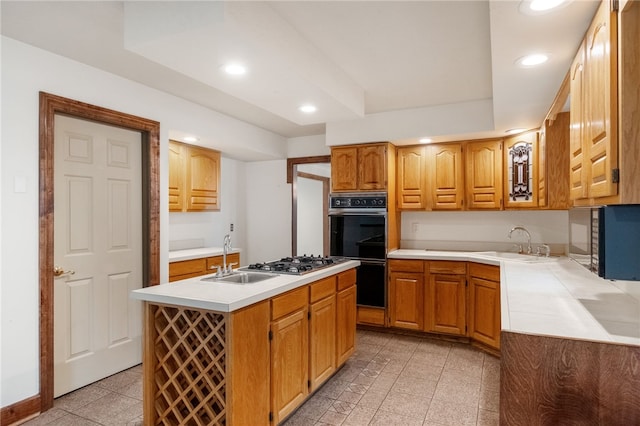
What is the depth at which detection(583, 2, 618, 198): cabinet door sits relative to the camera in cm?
126

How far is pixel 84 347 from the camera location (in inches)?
111

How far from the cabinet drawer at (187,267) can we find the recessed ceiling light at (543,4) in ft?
11.1

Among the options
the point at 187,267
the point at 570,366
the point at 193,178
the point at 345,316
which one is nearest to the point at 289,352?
the point at 345,316

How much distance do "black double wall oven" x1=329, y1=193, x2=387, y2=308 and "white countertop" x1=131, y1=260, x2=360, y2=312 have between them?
Answer: 72.2 inches

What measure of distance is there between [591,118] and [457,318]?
2687 millimetres

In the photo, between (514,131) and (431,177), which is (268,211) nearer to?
(431,177)

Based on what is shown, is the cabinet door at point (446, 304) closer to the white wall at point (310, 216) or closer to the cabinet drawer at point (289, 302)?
the cabinet drawer at point (289, 302)

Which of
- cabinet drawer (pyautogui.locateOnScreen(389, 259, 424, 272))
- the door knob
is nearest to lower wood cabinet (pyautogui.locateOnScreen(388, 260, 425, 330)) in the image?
cabinet drawer (pyautogui.locateOnScreen(389, 259, 424, 272))

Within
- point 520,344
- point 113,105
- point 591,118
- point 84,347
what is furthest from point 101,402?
point 591,118

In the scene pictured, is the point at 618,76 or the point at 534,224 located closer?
the point at 618,76

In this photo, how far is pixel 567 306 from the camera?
5.78 feet

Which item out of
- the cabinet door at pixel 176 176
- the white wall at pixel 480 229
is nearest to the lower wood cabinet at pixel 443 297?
the white wall at pixel 480 229

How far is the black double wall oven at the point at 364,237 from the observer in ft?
13.3

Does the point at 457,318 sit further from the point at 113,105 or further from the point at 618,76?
the point at 113,105
